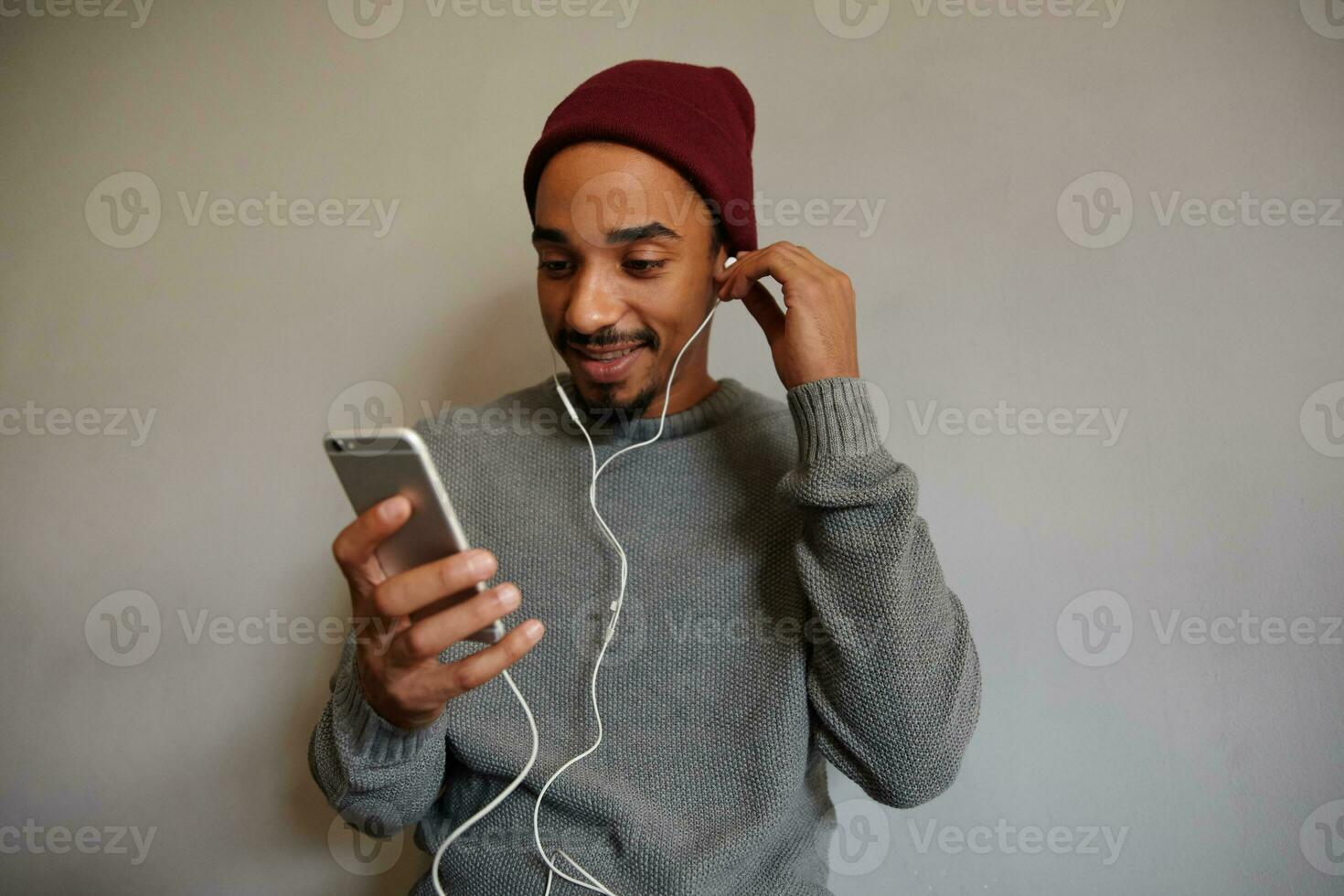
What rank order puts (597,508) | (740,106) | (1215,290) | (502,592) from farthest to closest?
(1215,290) → (740,106) → (597,508) → (502,592)

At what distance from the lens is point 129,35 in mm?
1466

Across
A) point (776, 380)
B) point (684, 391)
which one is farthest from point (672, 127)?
point (776, 380)

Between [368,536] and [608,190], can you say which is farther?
[608,190]

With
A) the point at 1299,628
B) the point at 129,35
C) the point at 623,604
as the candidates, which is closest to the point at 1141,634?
the point at 1299,628

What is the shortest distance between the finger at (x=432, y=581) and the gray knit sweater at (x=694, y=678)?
24cm

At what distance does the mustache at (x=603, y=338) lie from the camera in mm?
1048

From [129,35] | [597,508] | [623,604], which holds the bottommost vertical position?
[623,604]

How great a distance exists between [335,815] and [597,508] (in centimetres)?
78

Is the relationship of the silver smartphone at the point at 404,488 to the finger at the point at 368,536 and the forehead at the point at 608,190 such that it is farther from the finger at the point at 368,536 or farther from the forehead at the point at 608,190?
the forehead at the point at 608,190

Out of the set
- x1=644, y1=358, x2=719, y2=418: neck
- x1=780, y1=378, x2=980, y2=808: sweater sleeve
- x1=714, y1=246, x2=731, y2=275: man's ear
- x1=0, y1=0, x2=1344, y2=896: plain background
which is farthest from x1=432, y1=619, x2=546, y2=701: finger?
x1=0, y1=0, x2=1344, y2=896: plain background

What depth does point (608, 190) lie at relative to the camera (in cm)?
103

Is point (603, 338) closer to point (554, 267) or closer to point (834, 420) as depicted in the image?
point (554, 267)

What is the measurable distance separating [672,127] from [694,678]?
677 millimetres

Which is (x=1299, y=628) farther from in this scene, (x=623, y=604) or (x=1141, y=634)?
(x=623, y=604)
